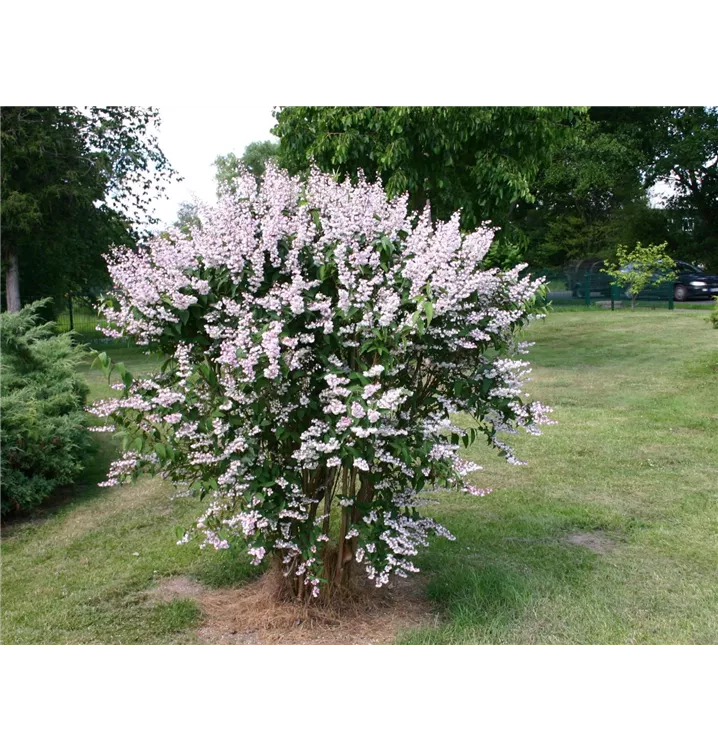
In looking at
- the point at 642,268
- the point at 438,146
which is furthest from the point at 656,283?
the point at 438,146

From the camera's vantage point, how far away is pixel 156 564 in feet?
11.0

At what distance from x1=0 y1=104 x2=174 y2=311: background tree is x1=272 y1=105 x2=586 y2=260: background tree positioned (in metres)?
1.65

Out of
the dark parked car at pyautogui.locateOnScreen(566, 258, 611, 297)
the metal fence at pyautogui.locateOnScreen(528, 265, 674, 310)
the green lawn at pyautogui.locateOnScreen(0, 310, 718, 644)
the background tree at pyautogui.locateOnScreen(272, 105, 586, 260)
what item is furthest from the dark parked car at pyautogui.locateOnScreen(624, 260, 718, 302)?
the green lawn at pyautogui.locateOnScreen(0, 310, 718, 644)

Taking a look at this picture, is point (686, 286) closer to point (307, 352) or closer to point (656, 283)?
point (656, 283)

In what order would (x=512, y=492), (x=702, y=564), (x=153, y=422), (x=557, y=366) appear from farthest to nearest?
(x=557, y=366), (x=512, y=492), (x=702, y=564), (x=153, y=422)

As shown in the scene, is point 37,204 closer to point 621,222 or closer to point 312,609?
point 312,609

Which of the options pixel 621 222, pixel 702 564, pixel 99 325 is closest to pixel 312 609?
pixel 99 325

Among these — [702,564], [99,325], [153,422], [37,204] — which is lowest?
[702,564]

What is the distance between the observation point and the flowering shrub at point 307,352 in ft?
7.60

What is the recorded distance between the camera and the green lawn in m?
2.72

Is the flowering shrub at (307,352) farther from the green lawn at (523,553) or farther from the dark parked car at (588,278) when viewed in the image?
the dark parked car at (588,278)

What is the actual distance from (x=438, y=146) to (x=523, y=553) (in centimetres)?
479

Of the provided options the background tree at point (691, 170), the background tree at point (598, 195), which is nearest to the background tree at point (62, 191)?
the background tree at point (598, 195)

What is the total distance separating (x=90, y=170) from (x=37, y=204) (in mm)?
993
